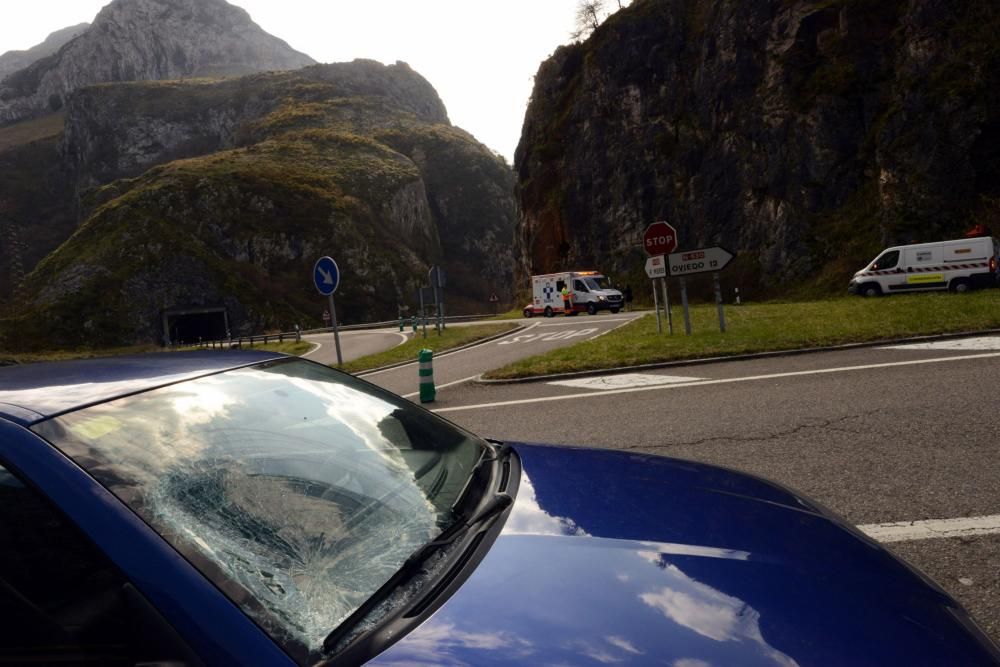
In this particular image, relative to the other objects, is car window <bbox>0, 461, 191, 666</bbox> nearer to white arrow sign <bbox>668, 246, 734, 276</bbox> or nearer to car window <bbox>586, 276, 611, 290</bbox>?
white arrow sign <bbox>668, 246, 734, 276</bbox>

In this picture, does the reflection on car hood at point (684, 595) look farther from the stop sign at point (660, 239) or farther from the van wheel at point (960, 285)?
the van wheel at point (960, 285)

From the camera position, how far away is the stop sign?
1397 cm

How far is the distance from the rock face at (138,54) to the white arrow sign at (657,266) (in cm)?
18593

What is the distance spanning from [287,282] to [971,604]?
263ft

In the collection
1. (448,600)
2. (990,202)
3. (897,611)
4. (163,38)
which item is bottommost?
(897,611)

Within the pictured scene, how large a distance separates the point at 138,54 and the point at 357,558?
667 ft

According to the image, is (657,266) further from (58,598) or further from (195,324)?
(195,324)

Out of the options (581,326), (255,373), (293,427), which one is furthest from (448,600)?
(581,326)

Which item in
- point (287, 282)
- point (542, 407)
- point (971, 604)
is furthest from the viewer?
point (287, 282)

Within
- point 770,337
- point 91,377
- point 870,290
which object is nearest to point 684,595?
point 91,377

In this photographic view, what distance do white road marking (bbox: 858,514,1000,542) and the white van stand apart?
893 inches

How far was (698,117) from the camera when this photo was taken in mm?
41219

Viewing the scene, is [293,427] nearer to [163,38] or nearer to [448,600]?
[448,600]

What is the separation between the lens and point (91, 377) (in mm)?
1870
